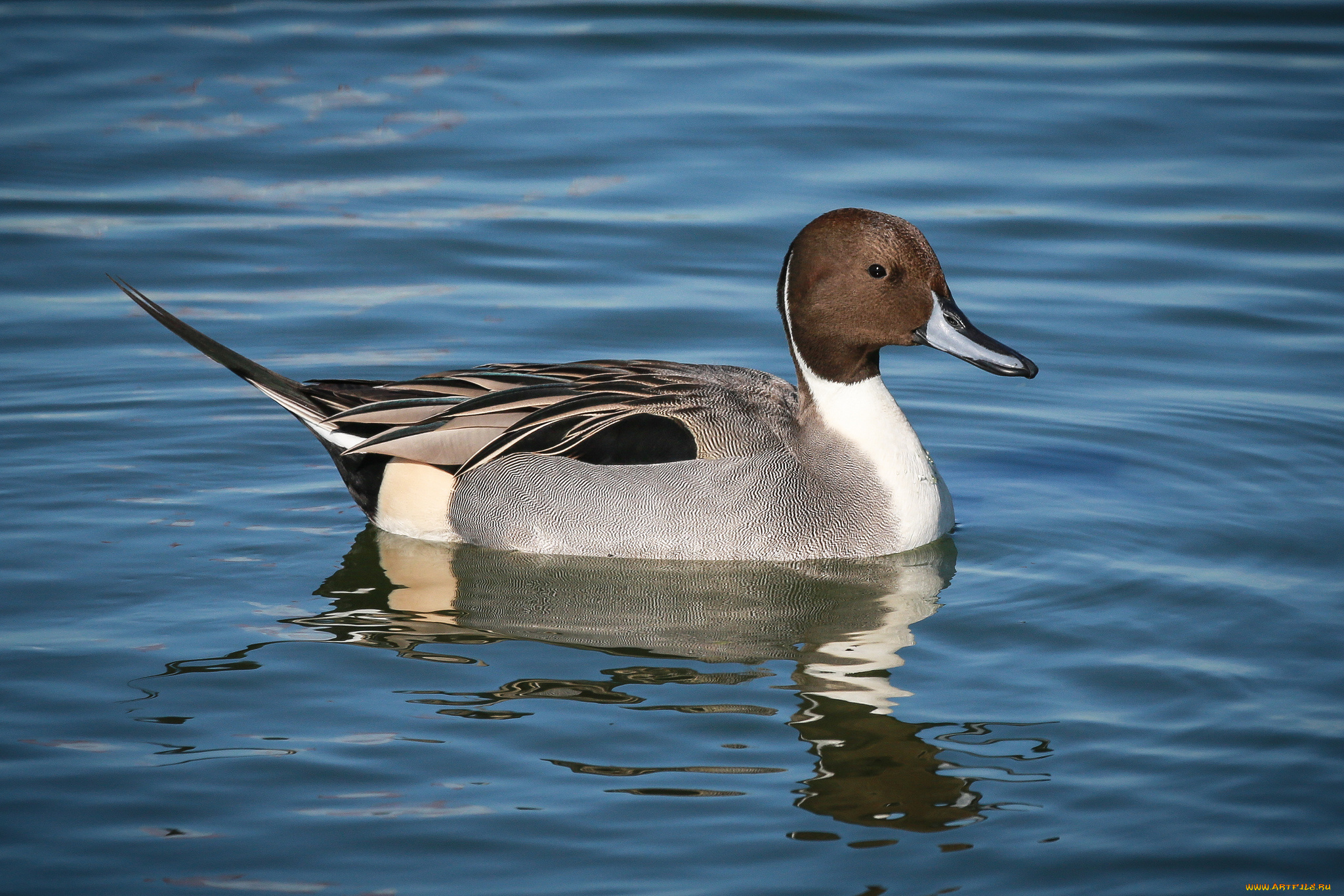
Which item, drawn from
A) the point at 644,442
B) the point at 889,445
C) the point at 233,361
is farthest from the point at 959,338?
the point at 233,361

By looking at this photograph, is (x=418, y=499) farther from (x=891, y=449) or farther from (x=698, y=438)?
(x=891, y=449)

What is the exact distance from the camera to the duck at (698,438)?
6074 mm

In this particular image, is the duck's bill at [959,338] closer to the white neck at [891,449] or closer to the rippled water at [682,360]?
the white neck at [891,449]

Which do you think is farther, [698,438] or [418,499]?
[418,499]

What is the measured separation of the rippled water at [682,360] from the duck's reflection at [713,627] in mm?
21

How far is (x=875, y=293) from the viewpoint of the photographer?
609cm

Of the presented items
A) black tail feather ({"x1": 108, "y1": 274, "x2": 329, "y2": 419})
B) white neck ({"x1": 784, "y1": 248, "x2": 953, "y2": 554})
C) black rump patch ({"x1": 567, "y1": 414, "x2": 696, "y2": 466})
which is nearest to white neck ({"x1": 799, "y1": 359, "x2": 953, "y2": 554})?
white neck ({"x1": 784, "y1": 248, "x2": 953, "y2": 554})

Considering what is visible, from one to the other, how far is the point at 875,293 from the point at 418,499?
1.97m

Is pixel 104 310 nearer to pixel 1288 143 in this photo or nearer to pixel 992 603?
pixel 992 603

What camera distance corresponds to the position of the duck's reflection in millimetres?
4586

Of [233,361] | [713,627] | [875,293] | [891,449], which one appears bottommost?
[713,627]

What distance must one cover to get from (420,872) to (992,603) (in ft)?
8.17

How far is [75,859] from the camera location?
415 cm

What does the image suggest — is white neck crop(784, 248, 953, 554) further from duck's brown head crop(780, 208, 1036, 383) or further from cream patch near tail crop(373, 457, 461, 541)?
cream patch near tail crop(373, 457, 461, 541)
